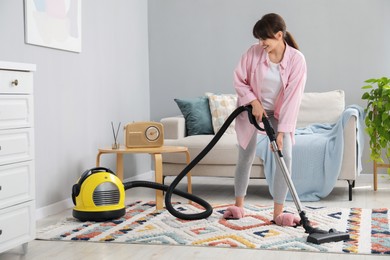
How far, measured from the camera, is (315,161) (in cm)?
449

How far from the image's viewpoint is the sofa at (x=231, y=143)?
14.7 feet

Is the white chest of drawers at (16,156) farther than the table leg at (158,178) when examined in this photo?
No

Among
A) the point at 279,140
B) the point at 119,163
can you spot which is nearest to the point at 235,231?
the point at 279,140

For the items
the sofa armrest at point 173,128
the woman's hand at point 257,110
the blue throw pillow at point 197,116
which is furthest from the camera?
the blue throw pillow at point 197,116

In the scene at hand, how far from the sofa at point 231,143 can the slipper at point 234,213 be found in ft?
3.03

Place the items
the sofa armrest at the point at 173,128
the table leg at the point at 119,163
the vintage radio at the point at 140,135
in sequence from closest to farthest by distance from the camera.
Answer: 1. the vintage radio at the point at 140,135
2. the table leg at the point at 119,163
3. the sofa armrest at the point at 173,128

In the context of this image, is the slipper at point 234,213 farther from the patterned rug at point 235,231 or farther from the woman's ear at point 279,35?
the woman's ear at point 279,35

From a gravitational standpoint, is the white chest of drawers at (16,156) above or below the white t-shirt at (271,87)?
below

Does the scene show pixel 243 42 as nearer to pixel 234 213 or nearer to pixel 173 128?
pixel 173 128

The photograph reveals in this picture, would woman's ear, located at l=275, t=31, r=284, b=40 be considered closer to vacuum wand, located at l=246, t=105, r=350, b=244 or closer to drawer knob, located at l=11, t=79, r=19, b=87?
vacuum wand, located at l=246, t=105, r=350, b=244

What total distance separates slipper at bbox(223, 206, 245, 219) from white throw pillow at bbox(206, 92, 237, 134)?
1.50 m

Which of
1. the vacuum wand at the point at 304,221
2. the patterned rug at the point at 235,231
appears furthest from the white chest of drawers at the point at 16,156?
the vacuum wand at the point at 304,221

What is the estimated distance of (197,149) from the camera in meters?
4.75

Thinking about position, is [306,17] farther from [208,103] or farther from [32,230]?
[32,230]
